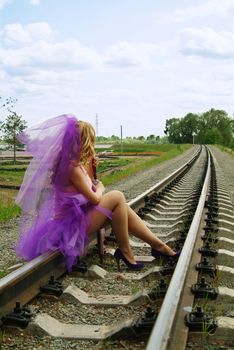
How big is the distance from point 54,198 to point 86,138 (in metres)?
0.56

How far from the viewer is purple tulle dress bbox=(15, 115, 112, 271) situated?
4.00 m

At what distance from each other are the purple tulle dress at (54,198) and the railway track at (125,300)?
175 mm

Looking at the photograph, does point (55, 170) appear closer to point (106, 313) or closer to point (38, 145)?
point (38, 145)

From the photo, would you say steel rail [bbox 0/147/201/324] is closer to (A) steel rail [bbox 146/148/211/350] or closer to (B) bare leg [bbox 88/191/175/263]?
(B) bare leg [bbox 88/191/175/263]

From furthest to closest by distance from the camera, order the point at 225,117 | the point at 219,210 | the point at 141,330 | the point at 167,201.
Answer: the point at 225,117
the point at 167,201
the point at 219,210
the point at 141,330

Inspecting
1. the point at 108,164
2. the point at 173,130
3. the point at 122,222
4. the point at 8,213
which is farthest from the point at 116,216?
the point at 173,130

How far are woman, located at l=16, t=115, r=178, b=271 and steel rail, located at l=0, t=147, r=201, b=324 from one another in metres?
0.11

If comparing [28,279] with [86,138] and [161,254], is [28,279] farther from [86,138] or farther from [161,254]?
[161,254]

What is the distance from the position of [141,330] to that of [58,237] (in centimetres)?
141

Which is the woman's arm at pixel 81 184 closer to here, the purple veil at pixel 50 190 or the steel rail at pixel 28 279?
the purple veil at pixel 50 190

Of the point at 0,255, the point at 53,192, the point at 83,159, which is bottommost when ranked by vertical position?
the point at 0,255

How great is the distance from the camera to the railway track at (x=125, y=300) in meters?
2.80

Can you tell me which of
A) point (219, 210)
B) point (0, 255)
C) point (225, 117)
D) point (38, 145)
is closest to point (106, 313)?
point (38, 145)

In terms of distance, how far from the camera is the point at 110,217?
419 cm
